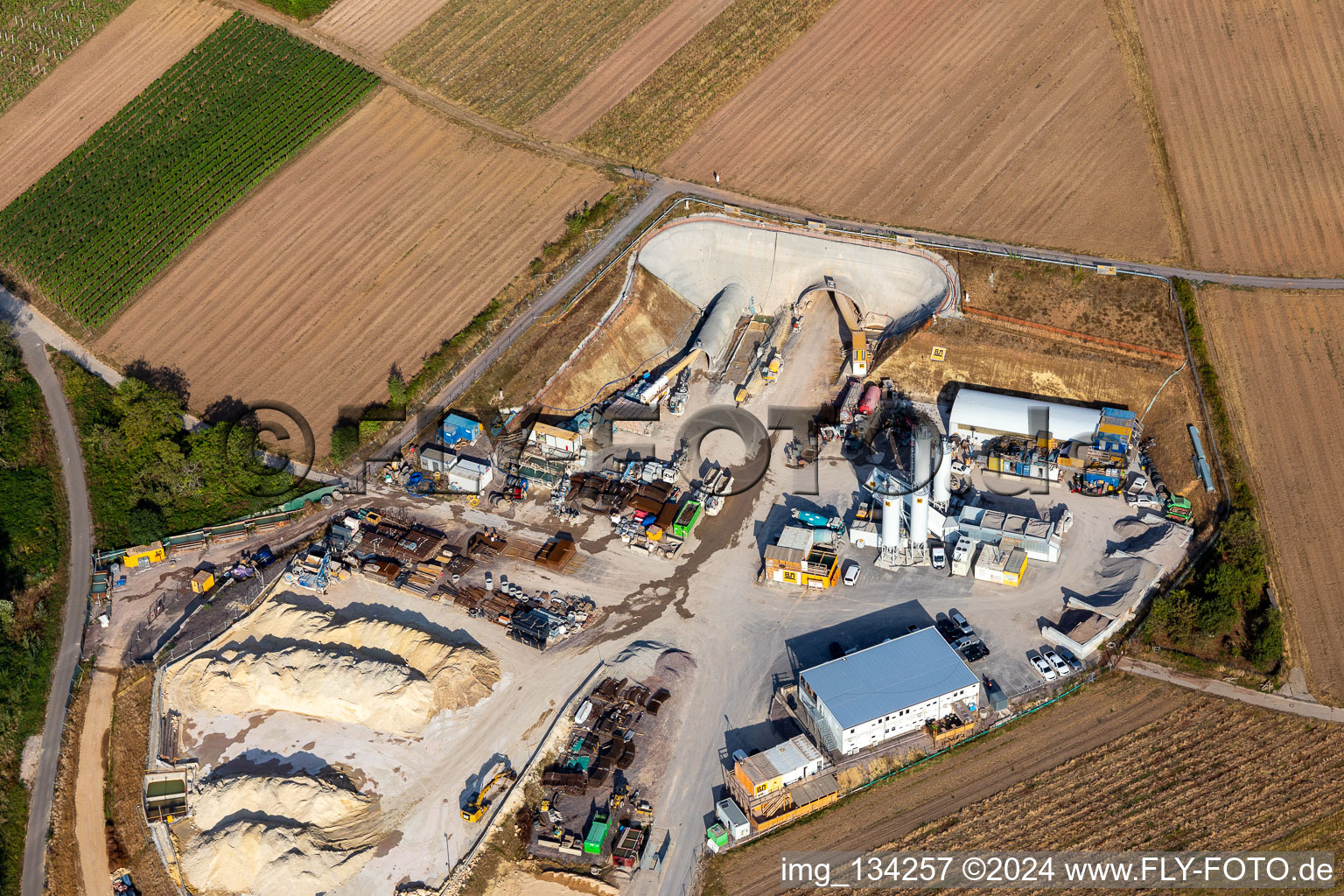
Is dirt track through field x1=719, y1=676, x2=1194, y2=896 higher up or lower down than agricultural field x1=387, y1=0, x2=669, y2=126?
lower down

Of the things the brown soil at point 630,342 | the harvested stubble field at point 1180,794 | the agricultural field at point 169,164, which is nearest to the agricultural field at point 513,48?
Result: the agricultural field at point 169,164

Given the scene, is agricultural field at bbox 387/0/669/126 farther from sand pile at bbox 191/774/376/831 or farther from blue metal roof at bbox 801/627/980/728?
sand pile at bbox 191/774/376/831

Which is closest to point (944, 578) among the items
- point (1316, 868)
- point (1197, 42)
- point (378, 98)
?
point (1316, 868)

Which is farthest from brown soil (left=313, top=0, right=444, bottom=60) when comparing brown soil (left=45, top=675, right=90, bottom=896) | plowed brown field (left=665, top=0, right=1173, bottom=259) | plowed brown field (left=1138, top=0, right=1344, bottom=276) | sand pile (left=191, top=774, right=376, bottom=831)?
sand pile (left=191, top=774, right=376, bottom=831)

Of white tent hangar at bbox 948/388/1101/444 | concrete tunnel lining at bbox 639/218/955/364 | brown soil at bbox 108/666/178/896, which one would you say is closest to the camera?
brown soil at bbox 108/666/178/896

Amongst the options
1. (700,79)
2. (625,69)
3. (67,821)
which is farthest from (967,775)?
(625,69)

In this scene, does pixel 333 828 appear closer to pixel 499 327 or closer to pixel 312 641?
pixel 312 641

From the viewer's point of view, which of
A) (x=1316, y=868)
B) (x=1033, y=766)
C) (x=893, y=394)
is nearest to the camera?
(x=1316, y=868)
